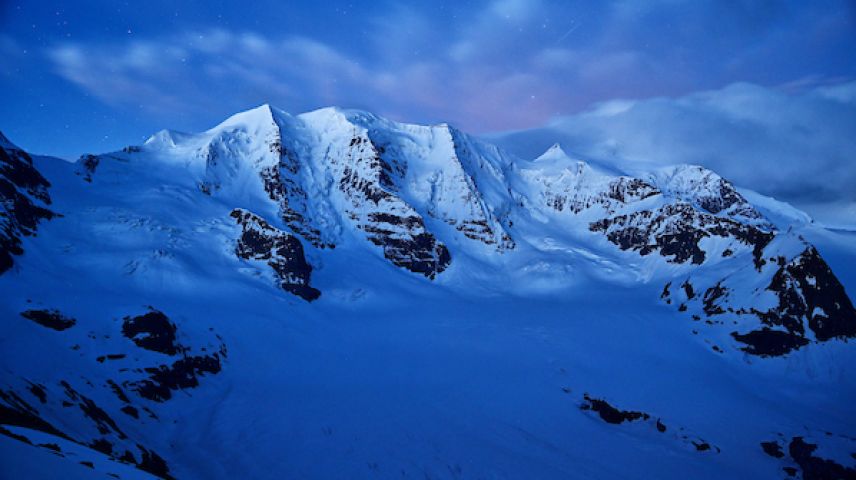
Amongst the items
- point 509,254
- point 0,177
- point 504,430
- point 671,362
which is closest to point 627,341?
point 671,362

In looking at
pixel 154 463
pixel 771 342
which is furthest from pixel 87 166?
pixel 771 342

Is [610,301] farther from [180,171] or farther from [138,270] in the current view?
[180,171]

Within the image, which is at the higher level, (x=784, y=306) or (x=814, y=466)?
(x=784, y=306)

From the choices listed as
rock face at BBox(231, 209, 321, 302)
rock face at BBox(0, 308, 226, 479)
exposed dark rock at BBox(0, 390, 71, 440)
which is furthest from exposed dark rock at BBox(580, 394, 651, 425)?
rock face at BBox(231, 209, 321, 302)

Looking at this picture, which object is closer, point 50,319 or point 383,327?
point 50,319

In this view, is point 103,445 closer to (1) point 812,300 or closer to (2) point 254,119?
(1) point 812,300

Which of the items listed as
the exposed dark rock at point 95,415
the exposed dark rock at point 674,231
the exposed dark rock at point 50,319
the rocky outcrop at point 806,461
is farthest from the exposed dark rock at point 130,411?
the exposed dark rock at point 674,231
